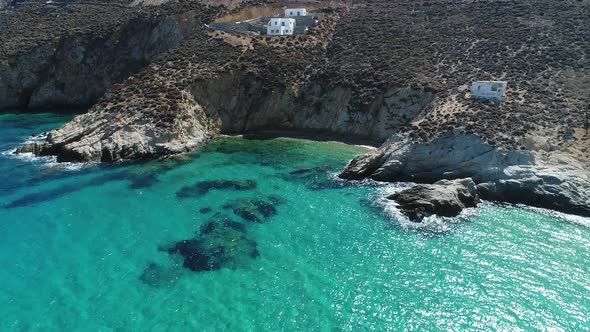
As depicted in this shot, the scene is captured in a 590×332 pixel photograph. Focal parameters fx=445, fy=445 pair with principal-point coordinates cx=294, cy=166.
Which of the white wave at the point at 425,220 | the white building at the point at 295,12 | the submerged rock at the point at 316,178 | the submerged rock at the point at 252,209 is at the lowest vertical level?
the submerged rock at the point at 252,209

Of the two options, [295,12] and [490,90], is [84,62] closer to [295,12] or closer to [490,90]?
[295,12]

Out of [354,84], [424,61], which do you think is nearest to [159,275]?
[354,84]

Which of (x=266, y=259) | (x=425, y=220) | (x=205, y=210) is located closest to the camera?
(x=266, y=259)

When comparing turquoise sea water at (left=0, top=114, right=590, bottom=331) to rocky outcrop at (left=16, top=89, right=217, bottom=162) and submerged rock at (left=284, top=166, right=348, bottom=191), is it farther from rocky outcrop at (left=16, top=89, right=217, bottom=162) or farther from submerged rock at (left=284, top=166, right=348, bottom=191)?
rocky outcrop at (left=16, top=89, right=217, bottom=162)

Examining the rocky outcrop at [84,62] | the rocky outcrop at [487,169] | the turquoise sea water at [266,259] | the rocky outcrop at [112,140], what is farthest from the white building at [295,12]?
the turquoise sea water at [266,259]

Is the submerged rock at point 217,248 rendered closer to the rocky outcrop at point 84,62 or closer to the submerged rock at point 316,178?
the submerged rock at point 316,178

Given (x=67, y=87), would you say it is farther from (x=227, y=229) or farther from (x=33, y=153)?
(x=227, y=229)

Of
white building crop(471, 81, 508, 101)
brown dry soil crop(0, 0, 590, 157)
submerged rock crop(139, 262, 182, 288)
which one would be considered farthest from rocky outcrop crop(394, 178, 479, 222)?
submerged rock crop(139, 262, 182, 288)
